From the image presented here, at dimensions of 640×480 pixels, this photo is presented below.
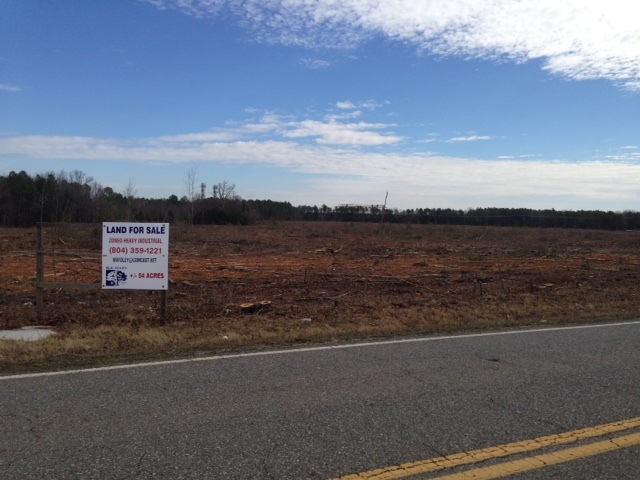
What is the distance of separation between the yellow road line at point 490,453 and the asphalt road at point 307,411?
0.08m

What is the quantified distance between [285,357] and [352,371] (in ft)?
3.38

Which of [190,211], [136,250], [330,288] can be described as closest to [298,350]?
[136,250]

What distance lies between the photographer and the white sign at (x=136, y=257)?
8906mm

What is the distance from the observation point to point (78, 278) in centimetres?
1630

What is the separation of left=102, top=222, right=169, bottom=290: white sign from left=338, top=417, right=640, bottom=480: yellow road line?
6.21 meters

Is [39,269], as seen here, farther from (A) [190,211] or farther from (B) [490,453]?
(A) [190,211]

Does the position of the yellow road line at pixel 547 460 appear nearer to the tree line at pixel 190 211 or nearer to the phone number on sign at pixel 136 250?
the phone number on sign at pixel 136 250

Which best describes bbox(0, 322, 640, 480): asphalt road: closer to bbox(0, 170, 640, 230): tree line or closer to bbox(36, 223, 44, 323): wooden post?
bbox(36, 223, 44, 323): wooden post

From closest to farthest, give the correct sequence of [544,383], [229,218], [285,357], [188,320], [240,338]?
[544,383], [285,357], [240,338], [188,320], [229,218]

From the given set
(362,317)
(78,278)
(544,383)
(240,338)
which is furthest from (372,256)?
(544,383)

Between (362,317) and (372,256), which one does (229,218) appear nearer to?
(372,256)

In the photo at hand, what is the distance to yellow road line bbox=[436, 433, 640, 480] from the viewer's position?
3577 mm

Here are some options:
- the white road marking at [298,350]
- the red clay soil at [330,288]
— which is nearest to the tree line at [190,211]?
the red clay soil at [330,288]

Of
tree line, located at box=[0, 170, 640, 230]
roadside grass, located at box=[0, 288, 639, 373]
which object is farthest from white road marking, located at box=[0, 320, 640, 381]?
tree line, located at box=[0, 170, 640, 230]
